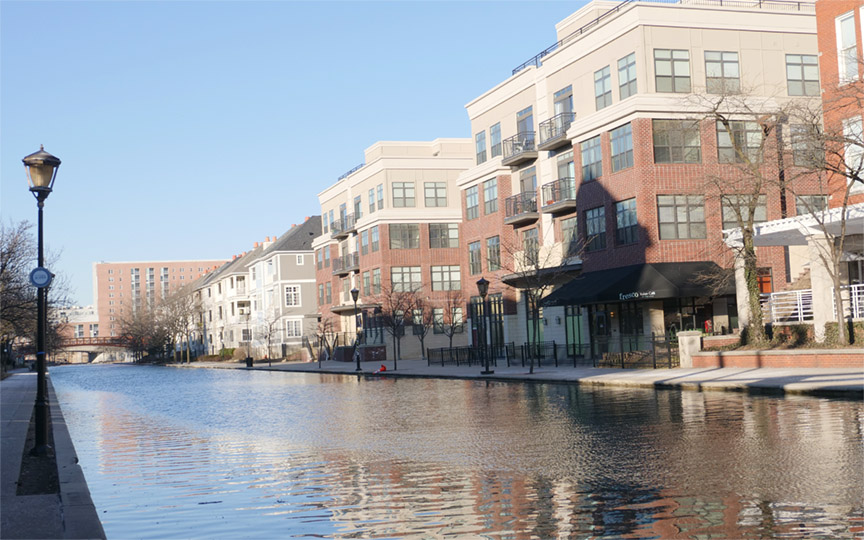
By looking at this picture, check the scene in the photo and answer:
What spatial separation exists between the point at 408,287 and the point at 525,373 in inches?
1380

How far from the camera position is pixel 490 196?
54.2 m

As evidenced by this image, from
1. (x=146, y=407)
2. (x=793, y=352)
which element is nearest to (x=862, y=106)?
(x=793, y=352)

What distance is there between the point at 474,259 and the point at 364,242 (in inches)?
718

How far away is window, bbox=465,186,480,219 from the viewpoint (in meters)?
56.3

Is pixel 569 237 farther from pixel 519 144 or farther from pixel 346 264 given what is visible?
pixel 346 264

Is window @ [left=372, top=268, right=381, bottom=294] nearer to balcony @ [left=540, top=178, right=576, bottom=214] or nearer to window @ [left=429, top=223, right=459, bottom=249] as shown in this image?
window @ [left=429, top=223, right=459, bottom=249]

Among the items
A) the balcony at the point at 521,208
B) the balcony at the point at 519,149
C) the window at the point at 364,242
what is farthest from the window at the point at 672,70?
the window at the point at 364,242

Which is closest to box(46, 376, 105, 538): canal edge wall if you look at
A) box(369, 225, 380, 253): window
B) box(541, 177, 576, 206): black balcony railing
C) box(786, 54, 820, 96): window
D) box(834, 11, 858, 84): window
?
box(834, 11, 858, 84): window

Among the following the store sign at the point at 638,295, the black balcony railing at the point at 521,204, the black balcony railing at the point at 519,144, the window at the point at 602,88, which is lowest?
the store sign at the point at 638,295

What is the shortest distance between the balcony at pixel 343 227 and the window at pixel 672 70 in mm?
38095

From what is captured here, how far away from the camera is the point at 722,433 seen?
14000 mm

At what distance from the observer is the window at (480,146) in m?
55.0

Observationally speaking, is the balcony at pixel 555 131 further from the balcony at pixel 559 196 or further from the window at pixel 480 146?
the window at pixel 480 146

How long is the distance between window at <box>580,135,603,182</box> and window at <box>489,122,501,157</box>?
982 centimetres
